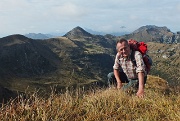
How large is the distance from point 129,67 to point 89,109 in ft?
11.4

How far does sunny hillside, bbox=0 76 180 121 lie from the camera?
5191 millimetres

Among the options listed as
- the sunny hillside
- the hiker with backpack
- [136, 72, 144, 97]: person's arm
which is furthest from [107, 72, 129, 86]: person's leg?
the sunny hillside

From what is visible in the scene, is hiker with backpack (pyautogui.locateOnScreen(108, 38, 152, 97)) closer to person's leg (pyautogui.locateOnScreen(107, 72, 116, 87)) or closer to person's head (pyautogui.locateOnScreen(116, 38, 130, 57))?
person's head (pyautogui.locateOnScreen(116, 38, 130, 57))

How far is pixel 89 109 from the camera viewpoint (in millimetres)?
6086

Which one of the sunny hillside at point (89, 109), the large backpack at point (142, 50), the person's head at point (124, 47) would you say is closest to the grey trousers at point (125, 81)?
the large backpack at point (142, 50)

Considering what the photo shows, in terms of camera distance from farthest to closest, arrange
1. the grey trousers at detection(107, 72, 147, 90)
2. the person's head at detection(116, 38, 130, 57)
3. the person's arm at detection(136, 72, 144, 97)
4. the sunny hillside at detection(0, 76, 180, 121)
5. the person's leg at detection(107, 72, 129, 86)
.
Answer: the person's leg at detection(107, 72, 129, 86) < the grey trousers at detection(107, 72, 147, 90) < the person's head at detection(116, 38, 130, 57) < the person's arm at detection(136, 72, 144, 97) < the sunny hillside at detection(0, 76, 180, 121)

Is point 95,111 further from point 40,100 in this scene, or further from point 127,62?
point 127,62

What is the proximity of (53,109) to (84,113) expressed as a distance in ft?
2.37

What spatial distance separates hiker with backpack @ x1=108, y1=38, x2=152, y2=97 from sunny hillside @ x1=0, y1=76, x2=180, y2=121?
4.14 ft

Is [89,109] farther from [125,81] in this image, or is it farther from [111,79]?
[111,79]

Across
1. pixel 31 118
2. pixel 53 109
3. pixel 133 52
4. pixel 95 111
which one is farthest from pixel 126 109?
pixel 133 52

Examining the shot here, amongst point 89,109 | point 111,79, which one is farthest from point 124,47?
point 89,109

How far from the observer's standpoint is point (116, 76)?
985cm

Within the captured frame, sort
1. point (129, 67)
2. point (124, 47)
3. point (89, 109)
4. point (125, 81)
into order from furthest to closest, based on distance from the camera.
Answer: point (125, 81), point (129, 67), point (124, 47), point (89, 109)
